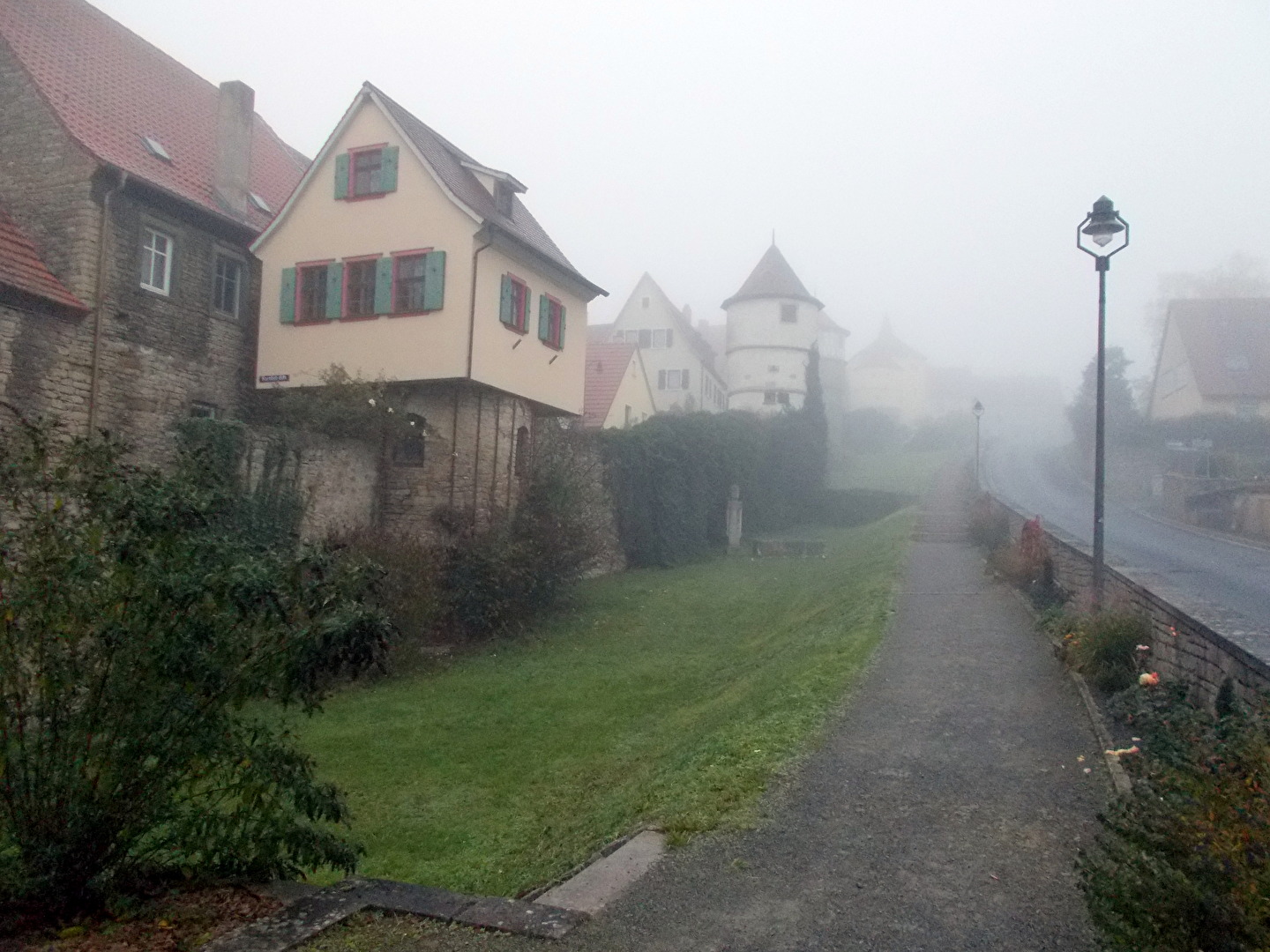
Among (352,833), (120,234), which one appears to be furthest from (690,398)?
(352,833)

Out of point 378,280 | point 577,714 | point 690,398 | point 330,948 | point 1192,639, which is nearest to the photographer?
point 330,948

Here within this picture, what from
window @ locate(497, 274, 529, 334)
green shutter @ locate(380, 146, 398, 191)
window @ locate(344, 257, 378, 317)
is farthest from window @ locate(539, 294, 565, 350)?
green shutter @ locate(380, 146, 398, 191)

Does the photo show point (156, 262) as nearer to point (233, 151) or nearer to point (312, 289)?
point (312, 289)

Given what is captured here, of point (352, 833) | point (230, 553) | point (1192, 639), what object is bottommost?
point (352, 833)

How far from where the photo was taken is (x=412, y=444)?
21.5 m

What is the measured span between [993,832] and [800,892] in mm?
1710

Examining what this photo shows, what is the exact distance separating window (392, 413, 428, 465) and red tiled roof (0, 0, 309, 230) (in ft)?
17.5

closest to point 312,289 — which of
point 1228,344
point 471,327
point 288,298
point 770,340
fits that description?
point 288,298

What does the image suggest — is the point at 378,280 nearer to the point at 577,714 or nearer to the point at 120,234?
the point at 120,234

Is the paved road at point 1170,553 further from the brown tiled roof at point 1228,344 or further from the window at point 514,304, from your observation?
the window at point 514,304

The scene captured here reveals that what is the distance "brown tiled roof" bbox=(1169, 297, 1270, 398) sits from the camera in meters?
48.4

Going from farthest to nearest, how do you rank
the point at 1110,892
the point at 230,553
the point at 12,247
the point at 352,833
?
the point at 12,247 → the point at 352,833 → the point at 230,553 → the point at 1110,892

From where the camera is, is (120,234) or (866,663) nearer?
(866,663)

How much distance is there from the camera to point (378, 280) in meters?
21.0
